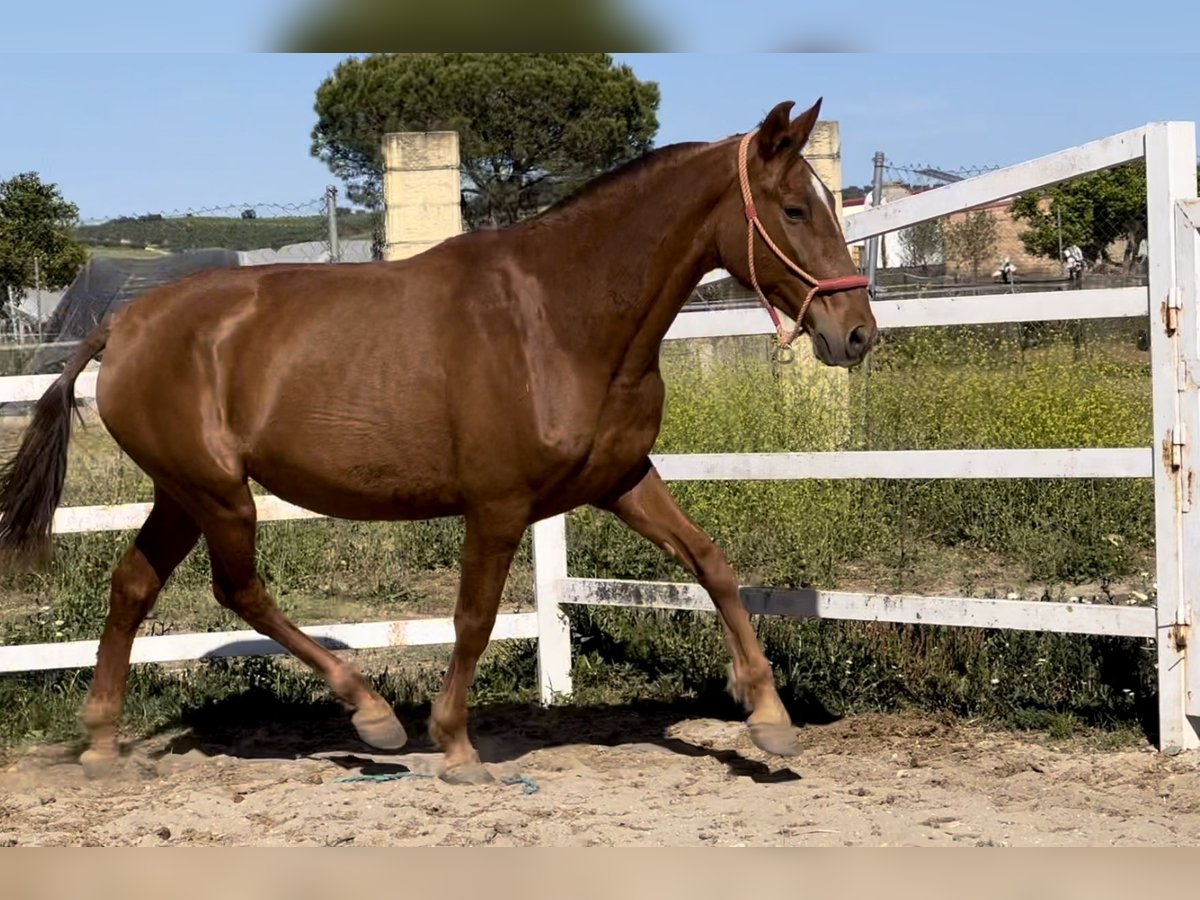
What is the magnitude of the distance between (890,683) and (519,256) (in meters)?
2.31

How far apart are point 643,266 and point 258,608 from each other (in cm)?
184

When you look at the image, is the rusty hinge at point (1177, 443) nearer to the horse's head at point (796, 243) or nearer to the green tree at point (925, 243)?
the horse's head at point (796, 243)

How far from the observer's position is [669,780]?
15.5 ft

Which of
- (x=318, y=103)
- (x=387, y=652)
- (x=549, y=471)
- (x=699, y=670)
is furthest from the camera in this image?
(x=318, y=103)

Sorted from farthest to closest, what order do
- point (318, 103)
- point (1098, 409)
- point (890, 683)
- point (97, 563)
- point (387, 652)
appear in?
point (318, 103)
point (1098, 409)
point (97, 563)
point (387, 652)
point (890, 683)

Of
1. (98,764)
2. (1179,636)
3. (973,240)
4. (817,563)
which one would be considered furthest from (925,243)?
(98,764)

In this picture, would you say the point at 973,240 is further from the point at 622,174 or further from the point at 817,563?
the point at 622,174

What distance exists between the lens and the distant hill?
14.5m

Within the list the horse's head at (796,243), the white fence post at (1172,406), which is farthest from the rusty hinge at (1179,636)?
the horse's head at (796,243)

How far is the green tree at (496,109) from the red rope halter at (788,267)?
51.8ft

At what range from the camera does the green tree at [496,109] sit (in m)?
22.2

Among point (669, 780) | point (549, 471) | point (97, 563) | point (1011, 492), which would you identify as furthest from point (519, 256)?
point (1011, 492)

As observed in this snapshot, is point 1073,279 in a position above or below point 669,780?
above

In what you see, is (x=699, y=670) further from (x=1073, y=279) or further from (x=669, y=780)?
(x=1073, y=279)
